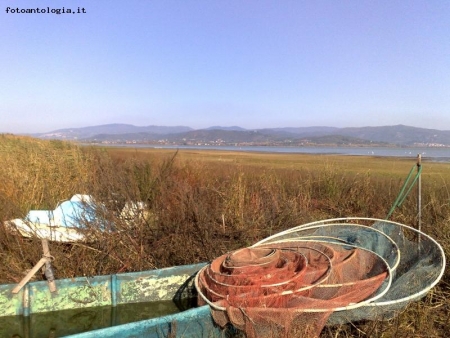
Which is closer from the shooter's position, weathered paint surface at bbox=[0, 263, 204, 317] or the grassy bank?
weathered paint surface at bbox=[0, 263, 204, 317]

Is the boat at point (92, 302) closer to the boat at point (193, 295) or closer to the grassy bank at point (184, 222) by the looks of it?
the boat at point (193, 295)

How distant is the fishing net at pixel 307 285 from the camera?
11.9 feet

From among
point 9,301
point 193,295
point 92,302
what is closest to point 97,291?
point 92,302

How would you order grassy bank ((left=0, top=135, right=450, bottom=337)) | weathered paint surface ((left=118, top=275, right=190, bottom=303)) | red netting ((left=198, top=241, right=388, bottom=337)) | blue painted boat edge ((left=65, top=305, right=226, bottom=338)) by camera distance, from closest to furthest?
blue painted boat edge ((left=65, top=305, right=226, bottom=338))
red netting ((left=198, top=241, right=388, bottom=337))
grassy bank ((left=0, top=135, right=450, bottom=337))
weathered paint surface ((left=118, top=275, right=190, bottom=303))

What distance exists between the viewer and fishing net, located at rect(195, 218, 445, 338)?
3637 millimetres

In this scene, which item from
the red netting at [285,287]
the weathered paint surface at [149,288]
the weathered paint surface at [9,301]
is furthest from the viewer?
the weathered paint surface at [149,288]

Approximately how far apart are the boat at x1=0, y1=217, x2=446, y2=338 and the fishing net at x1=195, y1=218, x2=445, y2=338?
0.06ft

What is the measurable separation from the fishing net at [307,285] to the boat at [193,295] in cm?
2

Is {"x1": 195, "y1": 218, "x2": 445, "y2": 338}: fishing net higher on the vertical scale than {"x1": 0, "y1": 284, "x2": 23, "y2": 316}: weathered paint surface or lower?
higher

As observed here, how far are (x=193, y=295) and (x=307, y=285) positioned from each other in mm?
2020

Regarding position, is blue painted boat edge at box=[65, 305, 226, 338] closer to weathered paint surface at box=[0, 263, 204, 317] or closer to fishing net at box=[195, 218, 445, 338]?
fishing net at box=[195, 218, 445, 338]

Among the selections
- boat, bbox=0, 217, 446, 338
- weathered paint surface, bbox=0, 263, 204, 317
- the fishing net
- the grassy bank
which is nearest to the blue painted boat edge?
boat, bbox=0, 217, 446, 338

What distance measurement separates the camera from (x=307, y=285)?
13.3ft

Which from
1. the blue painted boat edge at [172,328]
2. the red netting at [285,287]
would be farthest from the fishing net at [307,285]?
the blue painted boat edge at [172,328]
